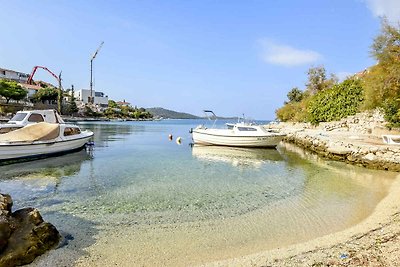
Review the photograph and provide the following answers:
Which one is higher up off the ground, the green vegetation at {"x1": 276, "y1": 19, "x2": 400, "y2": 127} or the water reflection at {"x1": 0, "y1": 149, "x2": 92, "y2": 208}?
the green vegetation at {"x1": 276, "y1": 19, "x2": 400, "y2": 127}

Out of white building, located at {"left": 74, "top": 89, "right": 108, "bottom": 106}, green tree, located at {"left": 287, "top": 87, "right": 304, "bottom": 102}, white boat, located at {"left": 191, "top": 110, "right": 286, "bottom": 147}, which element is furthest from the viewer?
white building, located at {"left": 74, "top": 89, "right": 108, "bottom": 106}

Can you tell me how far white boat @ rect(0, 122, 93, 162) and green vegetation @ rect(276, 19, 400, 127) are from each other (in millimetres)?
22900

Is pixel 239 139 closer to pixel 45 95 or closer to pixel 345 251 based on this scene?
pixel 345 251

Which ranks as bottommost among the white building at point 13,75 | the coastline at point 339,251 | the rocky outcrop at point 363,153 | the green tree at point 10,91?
the coastline at point 339,251

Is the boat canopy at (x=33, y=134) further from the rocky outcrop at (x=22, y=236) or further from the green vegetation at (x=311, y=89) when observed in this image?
the green vegetation at (x=311, y=89)

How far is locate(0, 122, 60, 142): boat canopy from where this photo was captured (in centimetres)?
1792

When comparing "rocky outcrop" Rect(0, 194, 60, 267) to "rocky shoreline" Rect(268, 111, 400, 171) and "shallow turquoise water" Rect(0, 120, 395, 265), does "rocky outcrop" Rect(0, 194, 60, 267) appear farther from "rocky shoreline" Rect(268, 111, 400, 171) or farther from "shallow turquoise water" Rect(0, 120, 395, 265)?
"rocky shoreline" Rect(268, 111, 400, 171)

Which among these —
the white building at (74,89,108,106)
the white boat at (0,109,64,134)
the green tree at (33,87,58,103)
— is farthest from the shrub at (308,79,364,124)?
the white building at (74,89,108,106)

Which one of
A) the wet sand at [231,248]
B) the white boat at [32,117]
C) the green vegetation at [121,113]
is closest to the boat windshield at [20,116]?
the white boat at [32,117]

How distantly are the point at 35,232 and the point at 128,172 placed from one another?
8.99 metres

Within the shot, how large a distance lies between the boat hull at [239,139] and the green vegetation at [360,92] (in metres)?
8.24

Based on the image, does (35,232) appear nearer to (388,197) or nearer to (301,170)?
(388,197)

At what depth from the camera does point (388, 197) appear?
10266 millimetres

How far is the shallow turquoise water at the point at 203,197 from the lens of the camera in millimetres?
7371
